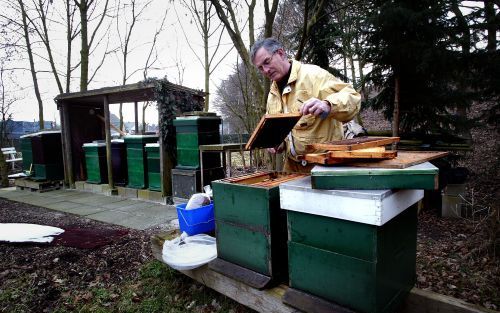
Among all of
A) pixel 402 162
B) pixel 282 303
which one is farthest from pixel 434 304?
pixel 402 162

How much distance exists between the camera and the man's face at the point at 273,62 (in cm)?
254

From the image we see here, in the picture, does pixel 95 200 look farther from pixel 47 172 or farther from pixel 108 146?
pixel 47 172

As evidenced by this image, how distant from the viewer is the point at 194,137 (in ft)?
19.6

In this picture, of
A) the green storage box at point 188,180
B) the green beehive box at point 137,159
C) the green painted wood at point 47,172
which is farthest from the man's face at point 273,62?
the green painted wood at point 47,172

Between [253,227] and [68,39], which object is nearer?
[253,227]

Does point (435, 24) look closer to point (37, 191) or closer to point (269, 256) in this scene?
point (269, 256)

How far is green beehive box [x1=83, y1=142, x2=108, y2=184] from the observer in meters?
7.86

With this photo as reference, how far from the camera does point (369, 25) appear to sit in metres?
6.12

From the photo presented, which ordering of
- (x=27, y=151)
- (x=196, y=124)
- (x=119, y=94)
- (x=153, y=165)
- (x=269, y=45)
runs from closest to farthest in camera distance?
(x=269, y=45) → (x=196, y=124) → (x=153, y=165) → (x=119, y=94) → (x=27, y=151)

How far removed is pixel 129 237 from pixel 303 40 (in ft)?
13.2

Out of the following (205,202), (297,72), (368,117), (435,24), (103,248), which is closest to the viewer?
(297,72)

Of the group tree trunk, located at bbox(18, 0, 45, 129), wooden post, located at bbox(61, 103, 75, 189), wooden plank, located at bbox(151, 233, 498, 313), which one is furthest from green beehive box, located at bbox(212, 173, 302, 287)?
tree trunk, located at bbox(18, 0, 45, 129)

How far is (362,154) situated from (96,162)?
7.70 metres

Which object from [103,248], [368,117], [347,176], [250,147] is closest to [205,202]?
[250,147]
